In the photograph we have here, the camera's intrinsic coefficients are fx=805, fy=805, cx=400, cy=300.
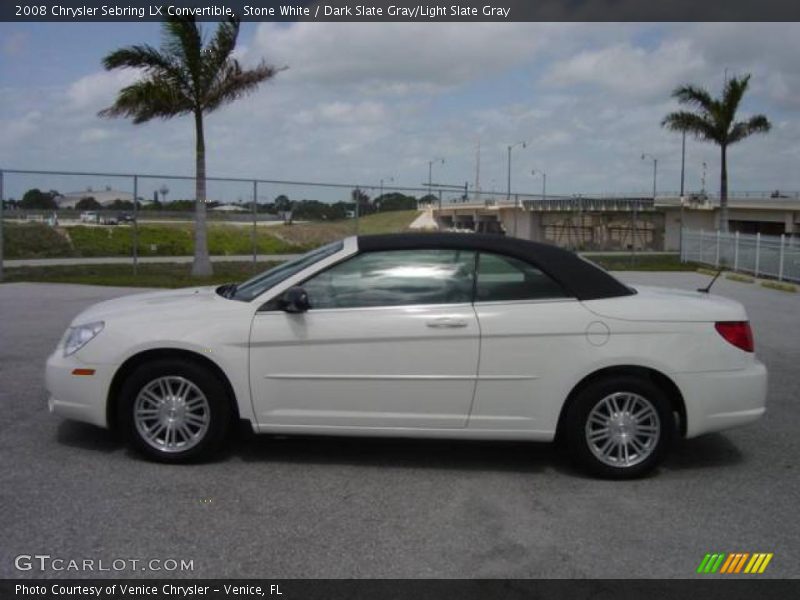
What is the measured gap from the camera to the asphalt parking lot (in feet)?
12.4

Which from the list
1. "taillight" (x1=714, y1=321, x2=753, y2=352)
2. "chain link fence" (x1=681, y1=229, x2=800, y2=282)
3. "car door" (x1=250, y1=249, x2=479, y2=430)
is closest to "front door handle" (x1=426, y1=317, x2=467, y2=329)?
"car door" (x1=250, y1=249, x2=479, y2=430)

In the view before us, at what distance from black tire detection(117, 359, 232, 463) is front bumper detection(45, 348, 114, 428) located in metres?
0.13

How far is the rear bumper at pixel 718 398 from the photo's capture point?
4977 millimetres

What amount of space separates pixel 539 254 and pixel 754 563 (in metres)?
2.22

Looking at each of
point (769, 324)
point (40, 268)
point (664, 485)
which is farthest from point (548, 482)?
point (40, 268)

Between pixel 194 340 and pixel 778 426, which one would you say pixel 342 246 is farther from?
pixel 778 426

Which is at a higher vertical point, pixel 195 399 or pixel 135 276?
pixel 195 399

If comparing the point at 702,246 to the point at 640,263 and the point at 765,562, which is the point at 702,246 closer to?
the point at 640,263

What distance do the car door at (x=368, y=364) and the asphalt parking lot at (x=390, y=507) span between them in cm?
38

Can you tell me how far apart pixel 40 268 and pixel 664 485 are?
17.2 meters

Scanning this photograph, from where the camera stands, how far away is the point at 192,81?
18188 millimetres

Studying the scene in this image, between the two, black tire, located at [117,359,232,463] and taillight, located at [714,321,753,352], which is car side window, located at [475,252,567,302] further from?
black tire, located at [117,359,232,463]

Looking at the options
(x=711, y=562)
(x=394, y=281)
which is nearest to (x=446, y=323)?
(x=394, y=281)
